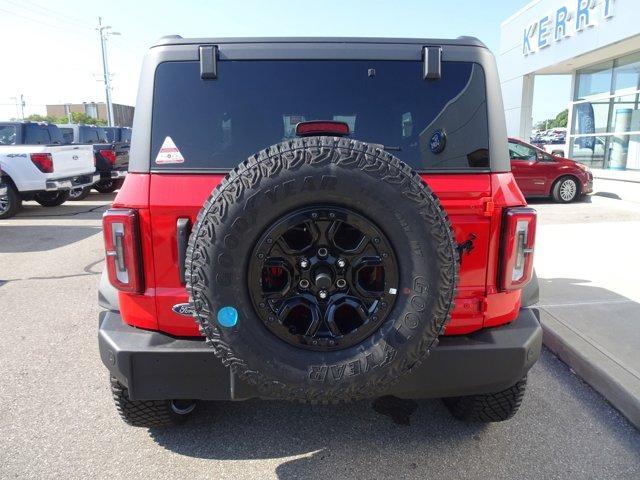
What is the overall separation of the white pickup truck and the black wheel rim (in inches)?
401

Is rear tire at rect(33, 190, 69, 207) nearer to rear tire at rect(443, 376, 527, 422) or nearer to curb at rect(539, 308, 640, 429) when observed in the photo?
curb at rect(539, 308, 640, 429)

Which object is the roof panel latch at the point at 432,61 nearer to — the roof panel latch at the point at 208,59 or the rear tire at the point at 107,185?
the roof panel latch at the point at 208,59

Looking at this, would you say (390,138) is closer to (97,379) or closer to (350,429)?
(350,429)

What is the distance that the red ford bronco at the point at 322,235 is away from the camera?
194 centimetres

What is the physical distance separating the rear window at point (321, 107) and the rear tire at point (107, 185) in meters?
12.8

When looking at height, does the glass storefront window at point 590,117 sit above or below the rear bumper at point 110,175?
above

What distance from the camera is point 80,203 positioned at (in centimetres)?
1318

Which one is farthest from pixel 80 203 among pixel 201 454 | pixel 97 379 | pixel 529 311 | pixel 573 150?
pixel 573 150

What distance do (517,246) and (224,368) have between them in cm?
147

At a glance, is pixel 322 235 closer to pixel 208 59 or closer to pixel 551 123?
pixel 208 59

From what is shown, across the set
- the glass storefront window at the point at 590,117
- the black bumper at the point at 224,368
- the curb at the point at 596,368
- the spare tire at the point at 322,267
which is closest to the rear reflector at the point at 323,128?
the spare tire at the point at 322,267

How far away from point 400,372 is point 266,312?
0.60 m

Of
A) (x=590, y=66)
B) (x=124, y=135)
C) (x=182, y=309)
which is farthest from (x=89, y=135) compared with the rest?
(x=590, y=66)

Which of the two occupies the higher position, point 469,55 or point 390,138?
point 469,55
